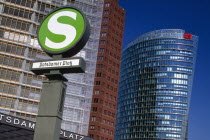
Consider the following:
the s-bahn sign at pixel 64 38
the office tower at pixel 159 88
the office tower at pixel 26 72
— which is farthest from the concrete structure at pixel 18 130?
the office tower at pixel 159 88

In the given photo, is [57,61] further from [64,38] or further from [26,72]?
[26,72]

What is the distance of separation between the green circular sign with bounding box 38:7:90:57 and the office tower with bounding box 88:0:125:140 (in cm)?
9011

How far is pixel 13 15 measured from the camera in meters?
63.2

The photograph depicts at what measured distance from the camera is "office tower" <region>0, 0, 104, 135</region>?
59.2 metres

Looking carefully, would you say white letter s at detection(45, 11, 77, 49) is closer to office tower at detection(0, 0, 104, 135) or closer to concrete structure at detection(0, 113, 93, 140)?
concrete structure at detection(0, 113, 93, 140)

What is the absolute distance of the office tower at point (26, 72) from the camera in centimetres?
5925

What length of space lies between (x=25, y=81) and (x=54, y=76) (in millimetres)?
53372

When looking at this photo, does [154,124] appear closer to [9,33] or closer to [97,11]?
[97,11]

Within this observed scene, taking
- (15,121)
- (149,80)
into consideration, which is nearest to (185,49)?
(149,80)

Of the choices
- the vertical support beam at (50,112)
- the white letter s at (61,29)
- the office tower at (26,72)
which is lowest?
the vertical support beam at (50,112)

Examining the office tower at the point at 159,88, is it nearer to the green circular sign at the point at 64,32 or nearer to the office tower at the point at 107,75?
the office tower at the point at 107,75

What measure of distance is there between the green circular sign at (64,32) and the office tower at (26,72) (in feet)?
163

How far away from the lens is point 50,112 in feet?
29.1

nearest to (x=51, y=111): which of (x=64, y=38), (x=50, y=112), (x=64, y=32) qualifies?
(x=50, y=112)
